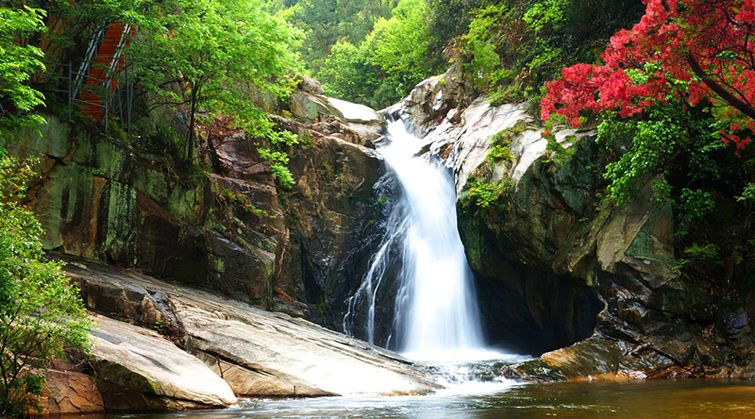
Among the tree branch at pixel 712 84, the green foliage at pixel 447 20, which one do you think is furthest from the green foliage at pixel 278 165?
the green foliage at pixel 447 20

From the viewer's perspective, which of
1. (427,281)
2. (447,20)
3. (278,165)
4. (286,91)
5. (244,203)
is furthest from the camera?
(447,20)

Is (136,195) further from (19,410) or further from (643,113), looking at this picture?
(643,113)

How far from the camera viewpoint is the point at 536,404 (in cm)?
902

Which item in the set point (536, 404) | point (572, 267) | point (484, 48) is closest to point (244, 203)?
point (572, 267)

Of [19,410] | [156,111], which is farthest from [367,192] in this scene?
[19,410]

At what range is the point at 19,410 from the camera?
7348mm

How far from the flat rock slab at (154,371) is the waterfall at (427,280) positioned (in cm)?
1008

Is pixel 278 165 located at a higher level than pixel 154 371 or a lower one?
higher

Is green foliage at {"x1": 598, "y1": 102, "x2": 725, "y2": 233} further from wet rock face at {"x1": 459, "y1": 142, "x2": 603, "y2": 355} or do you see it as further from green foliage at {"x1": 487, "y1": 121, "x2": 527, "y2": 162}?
green foliage at {"x1": 487, "y1": 121, "x2": 527, "y2": 162}

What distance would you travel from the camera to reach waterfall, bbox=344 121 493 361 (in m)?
20.1

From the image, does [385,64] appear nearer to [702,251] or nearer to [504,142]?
→ [504,142]

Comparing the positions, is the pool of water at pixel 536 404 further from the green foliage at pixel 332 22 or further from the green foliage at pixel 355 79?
the green foliage at pixel 332 22

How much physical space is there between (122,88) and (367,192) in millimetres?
9923

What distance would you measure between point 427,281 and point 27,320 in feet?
49.8
